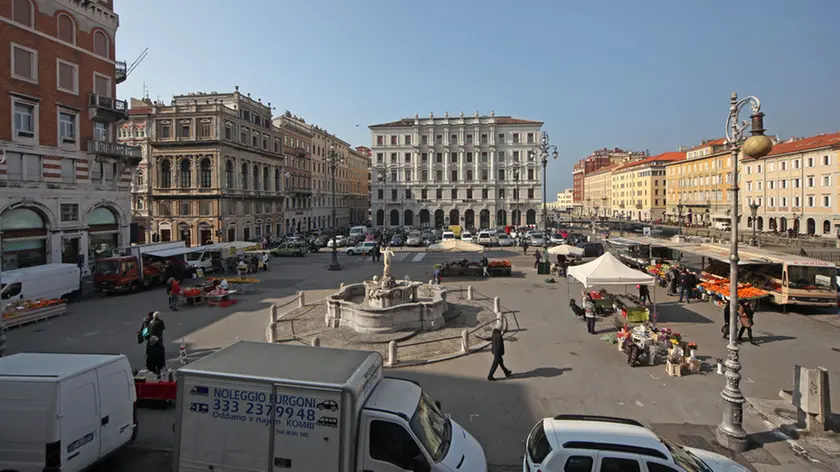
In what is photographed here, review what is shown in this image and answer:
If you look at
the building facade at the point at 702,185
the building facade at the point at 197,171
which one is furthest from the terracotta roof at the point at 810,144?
the building facade at the point at 197,171

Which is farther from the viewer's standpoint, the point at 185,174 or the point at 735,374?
the point at 185,174

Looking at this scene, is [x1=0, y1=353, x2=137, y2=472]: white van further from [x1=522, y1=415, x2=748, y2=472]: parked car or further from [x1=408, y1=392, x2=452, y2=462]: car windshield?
[x1=522, y1=415, x2=748, y2=472]: parked car

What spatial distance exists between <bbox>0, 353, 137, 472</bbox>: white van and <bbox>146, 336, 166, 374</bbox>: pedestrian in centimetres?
349

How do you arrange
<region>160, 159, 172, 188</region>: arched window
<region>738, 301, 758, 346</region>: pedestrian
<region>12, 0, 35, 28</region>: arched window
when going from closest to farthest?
<region>738, 301, 758, 346</region>: pedestrian < <region>12, 0, 35, 28</region>: arched window < <region>160, 159, 172, 188</region>: arched window

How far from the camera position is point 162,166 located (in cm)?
4962

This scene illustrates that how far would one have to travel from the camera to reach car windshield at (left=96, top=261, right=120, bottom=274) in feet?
78.1

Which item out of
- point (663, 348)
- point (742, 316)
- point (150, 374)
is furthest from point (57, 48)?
point (742, 316)

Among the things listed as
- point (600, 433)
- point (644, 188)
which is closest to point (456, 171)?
point (644, 188)

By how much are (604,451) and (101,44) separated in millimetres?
37866

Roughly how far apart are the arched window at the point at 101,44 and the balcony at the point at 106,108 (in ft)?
10.1

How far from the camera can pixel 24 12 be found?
85.4 ft

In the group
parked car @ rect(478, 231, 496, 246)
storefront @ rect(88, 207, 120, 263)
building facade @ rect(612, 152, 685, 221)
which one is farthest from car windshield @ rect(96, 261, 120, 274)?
building facade @ rect(612, 152, 685, 221)

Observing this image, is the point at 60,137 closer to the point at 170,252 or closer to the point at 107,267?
the point at 170,252

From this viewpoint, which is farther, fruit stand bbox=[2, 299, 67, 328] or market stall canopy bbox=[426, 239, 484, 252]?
market stall canopy bbox=[426, 239, 484, 252]
